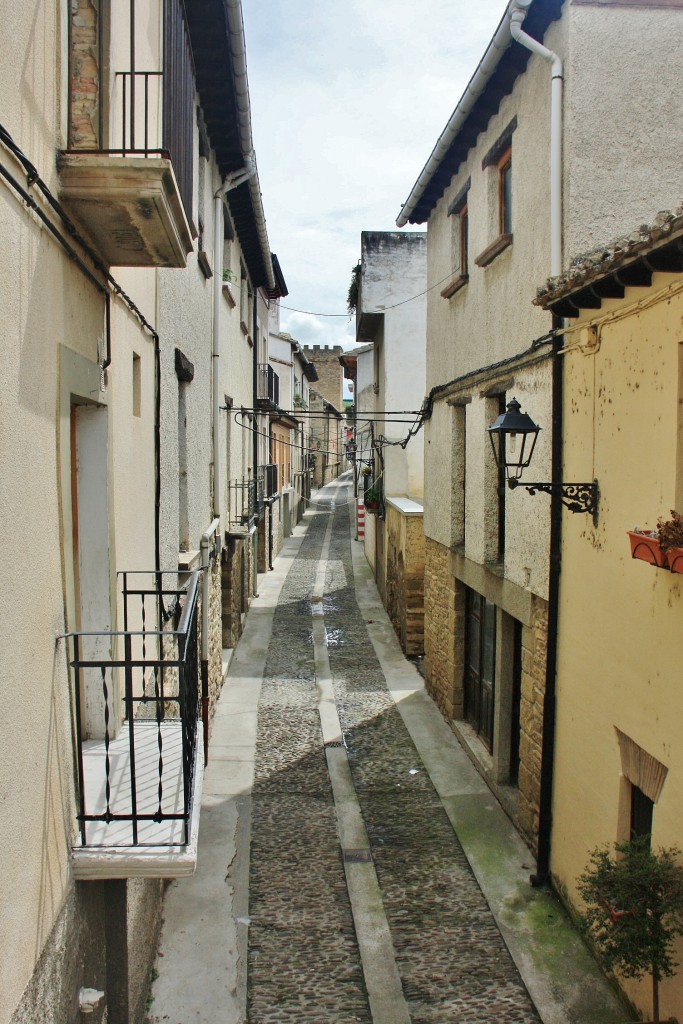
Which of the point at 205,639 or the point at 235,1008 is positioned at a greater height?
the point at 205,639

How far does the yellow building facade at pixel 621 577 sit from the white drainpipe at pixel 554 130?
0.80m

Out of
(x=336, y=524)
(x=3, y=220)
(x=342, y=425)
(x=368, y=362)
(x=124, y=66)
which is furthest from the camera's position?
(x=342, y=425)

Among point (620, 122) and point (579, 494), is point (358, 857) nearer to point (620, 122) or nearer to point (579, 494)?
point (579, 494)

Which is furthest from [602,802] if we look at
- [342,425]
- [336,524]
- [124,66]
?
[342,425]

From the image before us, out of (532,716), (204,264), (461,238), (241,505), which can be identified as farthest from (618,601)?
(241,505)

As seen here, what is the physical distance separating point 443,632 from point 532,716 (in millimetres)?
A: 4043

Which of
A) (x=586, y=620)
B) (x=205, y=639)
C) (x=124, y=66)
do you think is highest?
(x=124, y=66)

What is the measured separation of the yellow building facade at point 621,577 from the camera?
16.1 feet

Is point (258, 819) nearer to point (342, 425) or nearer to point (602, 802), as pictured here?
point (602, 802)

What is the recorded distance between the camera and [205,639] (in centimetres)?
1020

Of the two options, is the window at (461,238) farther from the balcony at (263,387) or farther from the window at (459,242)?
the balcony at (263,387)

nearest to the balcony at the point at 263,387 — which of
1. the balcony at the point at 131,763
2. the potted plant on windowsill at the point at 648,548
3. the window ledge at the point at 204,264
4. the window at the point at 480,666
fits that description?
the window ledge at the point at 204,264

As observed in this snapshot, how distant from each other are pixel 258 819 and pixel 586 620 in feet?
14.0

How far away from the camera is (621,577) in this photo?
223 inches
